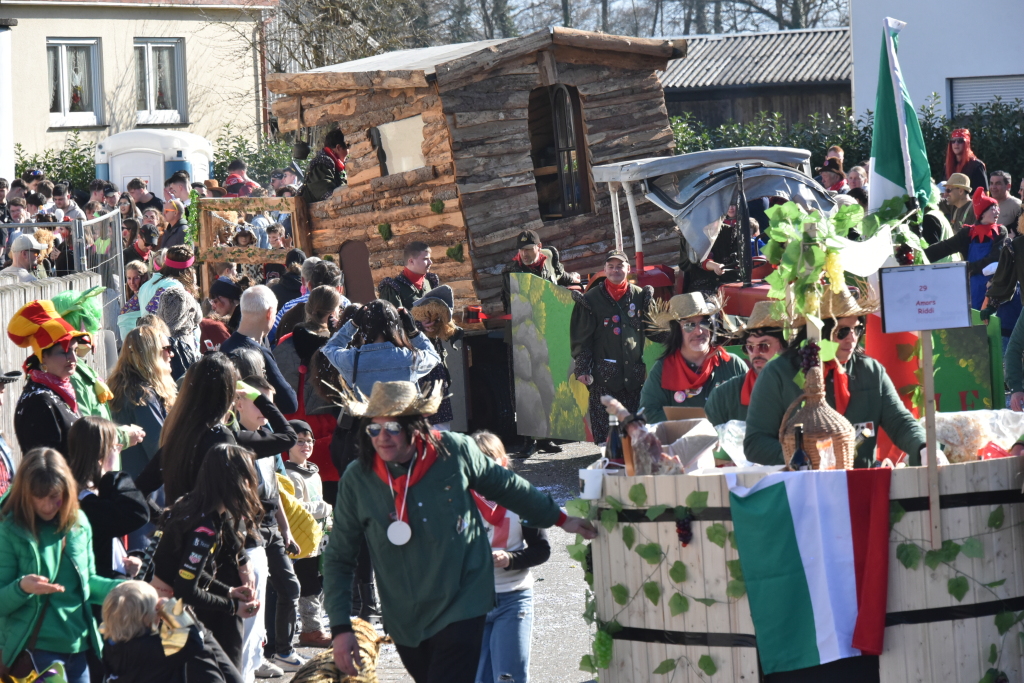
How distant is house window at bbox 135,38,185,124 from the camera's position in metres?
31.7

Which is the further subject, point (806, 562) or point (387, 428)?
point (806, 562)

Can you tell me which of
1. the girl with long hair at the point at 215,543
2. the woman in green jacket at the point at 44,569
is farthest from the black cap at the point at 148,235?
the woman in green jacket at the point at 44,569

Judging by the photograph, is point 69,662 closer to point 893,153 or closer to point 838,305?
point 838,305

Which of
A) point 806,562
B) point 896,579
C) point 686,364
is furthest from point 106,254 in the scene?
point 896,579

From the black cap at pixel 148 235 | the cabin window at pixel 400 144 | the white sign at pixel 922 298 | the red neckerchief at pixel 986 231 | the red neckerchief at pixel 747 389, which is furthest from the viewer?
the black cap at pixel 148 235

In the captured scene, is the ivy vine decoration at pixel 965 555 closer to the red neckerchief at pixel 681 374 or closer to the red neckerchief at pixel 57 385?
the red neckerchief at pixel 681 374

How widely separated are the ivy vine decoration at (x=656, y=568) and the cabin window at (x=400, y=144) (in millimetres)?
8125

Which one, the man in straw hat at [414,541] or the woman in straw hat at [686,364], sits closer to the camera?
the man in straw hat at [414,541]

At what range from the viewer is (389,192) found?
1350 cm

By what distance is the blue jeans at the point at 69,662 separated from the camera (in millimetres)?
5043

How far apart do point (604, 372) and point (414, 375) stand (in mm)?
3329

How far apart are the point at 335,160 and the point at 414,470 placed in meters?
10.1

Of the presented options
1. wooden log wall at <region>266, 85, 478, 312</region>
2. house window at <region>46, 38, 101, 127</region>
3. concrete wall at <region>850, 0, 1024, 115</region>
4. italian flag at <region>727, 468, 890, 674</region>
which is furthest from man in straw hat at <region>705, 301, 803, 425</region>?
house window at <region>46, 38, 101, 127</region>

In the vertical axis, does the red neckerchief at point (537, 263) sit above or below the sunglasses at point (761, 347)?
above
